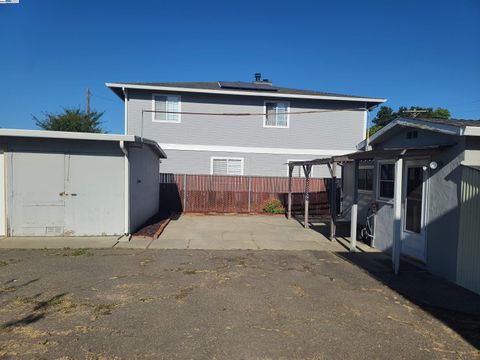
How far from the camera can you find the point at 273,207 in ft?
56.0

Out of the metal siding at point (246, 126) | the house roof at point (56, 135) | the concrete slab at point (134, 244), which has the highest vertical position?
the metal siding at point (246, 126)

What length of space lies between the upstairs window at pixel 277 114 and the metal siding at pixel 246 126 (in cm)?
30

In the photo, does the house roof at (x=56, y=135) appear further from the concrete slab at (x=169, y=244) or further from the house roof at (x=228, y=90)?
the house roof at (x=228, y=90)

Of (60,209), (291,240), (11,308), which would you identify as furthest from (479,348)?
(60,209)

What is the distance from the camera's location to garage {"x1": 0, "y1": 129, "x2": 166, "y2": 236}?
9547 mm

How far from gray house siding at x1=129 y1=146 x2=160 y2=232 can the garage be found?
431mm

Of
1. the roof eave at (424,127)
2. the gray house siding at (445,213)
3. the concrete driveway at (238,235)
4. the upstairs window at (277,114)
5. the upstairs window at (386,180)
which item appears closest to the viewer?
the roof eave at (424,127)

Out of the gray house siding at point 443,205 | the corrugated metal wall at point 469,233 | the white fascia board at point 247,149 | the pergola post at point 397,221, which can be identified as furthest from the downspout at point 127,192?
the corrugated metal wall at point 469,233

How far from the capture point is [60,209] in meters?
9.66

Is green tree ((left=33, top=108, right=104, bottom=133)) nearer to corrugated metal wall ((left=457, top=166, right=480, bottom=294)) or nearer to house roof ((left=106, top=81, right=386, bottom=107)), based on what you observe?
house roof ((left=106, top=81, right=386, bottom=107))

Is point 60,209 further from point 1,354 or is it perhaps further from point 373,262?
point 373,262

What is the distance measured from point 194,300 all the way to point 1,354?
2.44m

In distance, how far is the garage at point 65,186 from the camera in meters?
9.55

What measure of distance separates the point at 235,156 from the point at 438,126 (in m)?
12.0
